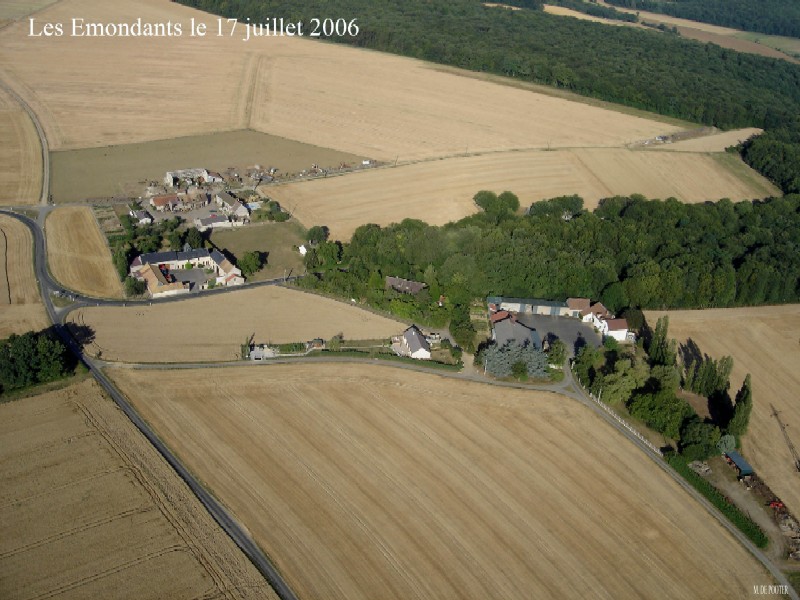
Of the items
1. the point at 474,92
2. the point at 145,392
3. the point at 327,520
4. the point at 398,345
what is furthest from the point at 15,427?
the point at 474,92

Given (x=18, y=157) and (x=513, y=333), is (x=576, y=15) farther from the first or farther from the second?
(x=513, y=333)

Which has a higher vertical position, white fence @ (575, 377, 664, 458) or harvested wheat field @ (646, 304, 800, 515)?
harvested wheat field @ (646, 304, 800, 515)

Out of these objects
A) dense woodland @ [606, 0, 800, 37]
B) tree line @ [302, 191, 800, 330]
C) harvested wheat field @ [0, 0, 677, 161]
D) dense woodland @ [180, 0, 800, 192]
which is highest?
dense woodland @ [606, 0, 800, 37]

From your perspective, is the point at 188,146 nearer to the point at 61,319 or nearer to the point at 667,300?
the point at 61,319

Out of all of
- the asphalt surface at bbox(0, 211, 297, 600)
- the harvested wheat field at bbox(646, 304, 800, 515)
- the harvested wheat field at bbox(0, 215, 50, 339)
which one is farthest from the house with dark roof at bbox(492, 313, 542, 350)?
the harvested wheat field at bbox(0, 215, 50, 339)

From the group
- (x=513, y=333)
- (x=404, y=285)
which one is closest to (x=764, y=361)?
(x=513, y=333)

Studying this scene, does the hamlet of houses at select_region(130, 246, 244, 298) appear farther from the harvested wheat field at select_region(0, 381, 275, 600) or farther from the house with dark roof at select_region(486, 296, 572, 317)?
the house with dark roof at select_region(486, 296, 572, 317)
